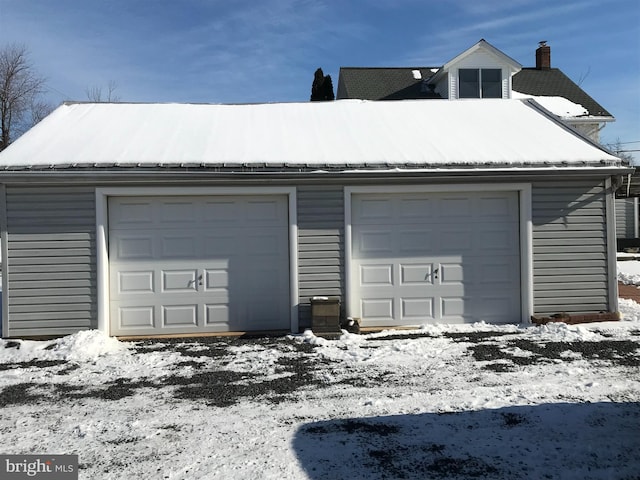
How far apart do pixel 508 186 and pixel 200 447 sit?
6.36m

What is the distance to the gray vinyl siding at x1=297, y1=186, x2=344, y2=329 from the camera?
26.4ft

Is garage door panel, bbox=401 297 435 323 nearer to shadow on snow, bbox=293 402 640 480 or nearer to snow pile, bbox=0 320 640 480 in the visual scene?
snow pile, bbox=0 320 640 480

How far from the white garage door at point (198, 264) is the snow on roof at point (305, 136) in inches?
29.0

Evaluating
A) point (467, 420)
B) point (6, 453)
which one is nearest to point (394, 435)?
point (467, 420)

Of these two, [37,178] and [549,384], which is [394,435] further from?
[37,178]

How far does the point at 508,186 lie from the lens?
27.1 feet

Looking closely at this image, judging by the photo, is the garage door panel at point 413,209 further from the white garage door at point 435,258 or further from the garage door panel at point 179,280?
the garage door panel at point 179,280

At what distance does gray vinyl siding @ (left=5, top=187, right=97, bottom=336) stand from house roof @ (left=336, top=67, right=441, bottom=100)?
14.7 meters

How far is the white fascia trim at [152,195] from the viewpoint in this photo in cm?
772

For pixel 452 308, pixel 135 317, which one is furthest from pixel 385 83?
pixel 135 317

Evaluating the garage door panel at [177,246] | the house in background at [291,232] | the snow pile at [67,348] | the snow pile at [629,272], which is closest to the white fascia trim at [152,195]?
the house in background at [291,232]

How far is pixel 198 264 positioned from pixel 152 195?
1.28m

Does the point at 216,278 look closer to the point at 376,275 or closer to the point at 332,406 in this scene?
the point at 376,275

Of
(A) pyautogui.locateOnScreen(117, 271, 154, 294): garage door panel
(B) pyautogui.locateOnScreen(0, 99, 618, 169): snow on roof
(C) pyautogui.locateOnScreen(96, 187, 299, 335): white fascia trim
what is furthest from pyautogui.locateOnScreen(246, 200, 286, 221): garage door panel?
(A) pyautogui.locateOnScreen(117, 271, 154, 294): garage door panel
